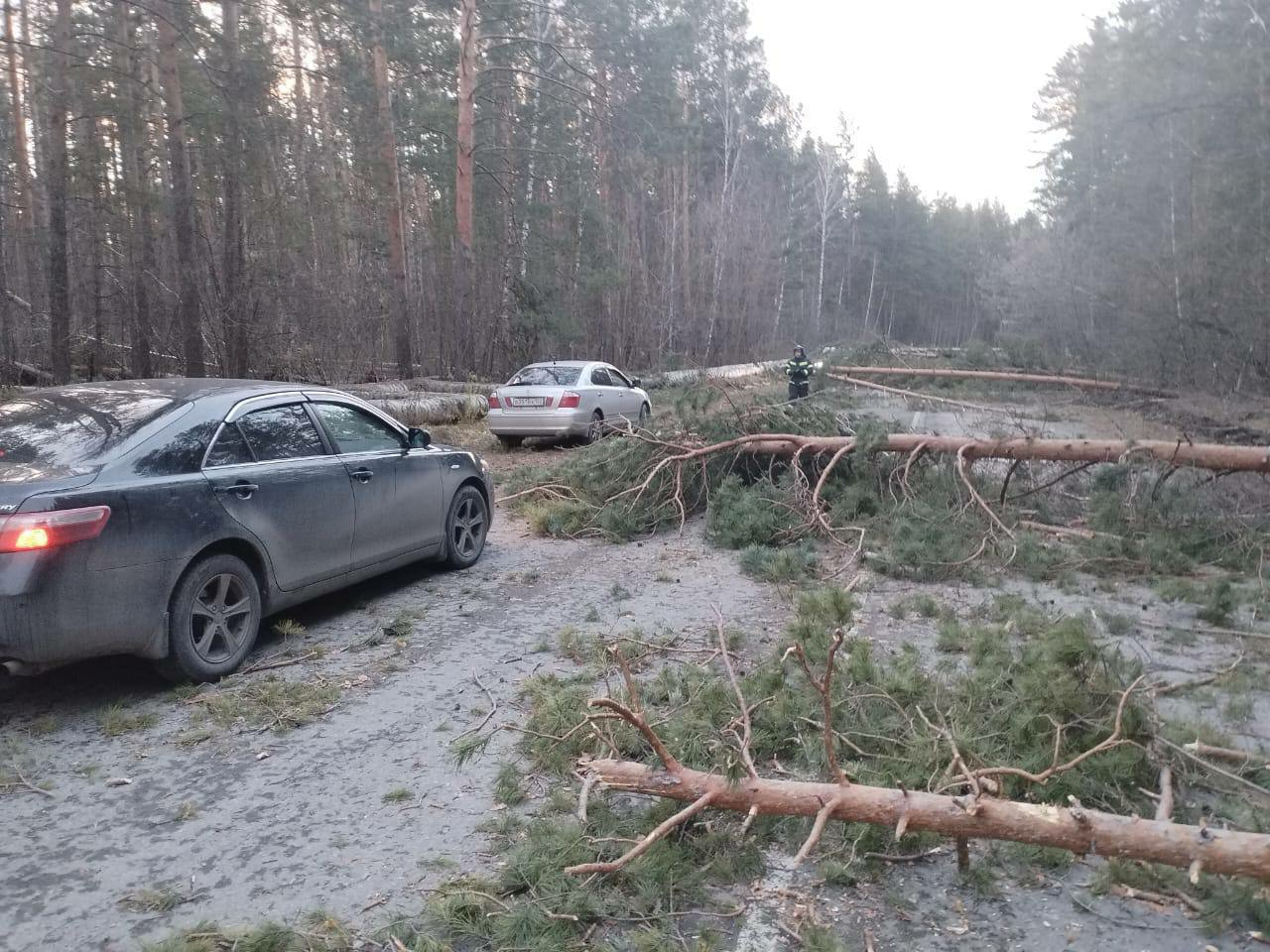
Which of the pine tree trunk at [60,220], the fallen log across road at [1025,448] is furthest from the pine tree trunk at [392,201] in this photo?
the fallen log across road at [1025,448]

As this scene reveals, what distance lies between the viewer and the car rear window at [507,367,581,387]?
16422 millimetres

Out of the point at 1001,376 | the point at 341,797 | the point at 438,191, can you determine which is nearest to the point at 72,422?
the point at 341,797

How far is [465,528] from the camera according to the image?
8188 mm

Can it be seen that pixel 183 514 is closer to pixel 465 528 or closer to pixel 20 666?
pixel 20 666

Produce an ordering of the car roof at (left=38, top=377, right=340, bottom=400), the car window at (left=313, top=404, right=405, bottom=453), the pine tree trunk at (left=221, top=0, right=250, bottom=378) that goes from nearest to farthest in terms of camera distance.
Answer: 1. the car roof at (left=38, top=377, right=340, bottom=400)
2. the car window at (left=313, top=404, right=405, bottom=453)
3. the pine tree trunk at (left=221, top=0, right=250, bottom=378)

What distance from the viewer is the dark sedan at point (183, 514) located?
446cm

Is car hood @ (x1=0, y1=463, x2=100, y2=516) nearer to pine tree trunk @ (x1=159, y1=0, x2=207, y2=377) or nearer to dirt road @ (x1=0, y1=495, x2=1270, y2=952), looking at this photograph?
dirt road @ (x1=0, y1=495, x2=1270, y2=952)

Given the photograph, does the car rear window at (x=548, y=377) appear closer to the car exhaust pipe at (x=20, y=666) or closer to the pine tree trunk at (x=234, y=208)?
the pine tree trunk at (x=234, y=208)

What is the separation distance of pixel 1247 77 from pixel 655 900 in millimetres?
24338

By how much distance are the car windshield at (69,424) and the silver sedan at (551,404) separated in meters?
10.4

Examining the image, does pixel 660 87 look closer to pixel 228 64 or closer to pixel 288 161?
pixel 288 161

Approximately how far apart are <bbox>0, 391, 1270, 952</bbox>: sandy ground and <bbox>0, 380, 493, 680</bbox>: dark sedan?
0.42 metres

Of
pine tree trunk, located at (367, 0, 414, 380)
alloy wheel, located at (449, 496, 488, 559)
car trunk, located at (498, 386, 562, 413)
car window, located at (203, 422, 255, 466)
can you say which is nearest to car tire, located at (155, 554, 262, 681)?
car window, located at (203, 422, 255, 466)

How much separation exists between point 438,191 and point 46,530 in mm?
26044
